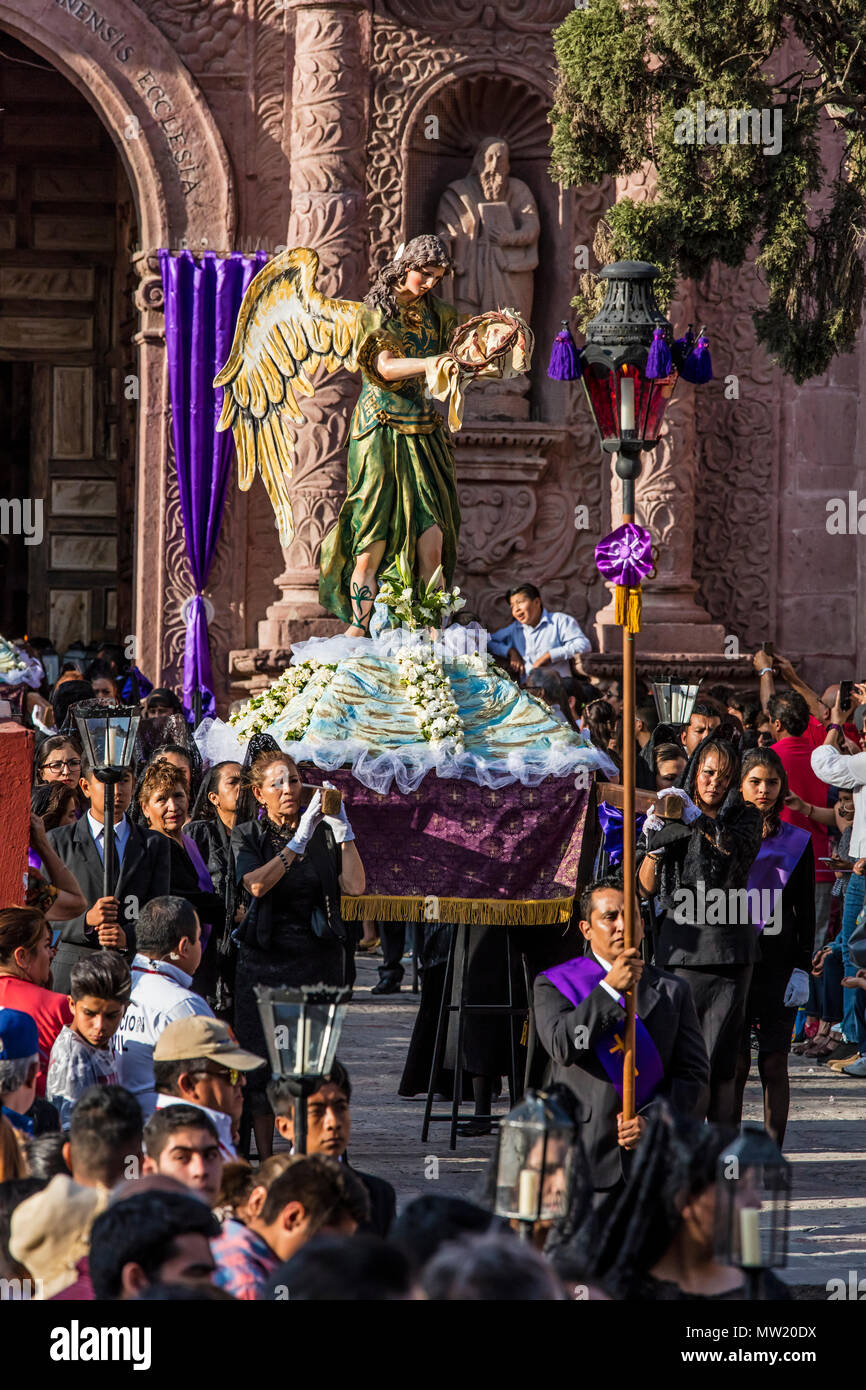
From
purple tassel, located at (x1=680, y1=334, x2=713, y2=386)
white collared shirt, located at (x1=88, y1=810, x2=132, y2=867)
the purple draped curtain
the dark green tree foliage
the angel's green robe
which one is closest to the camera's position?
white collared shirt, located at (x1=88, y1=810, x2=132, y2=867)

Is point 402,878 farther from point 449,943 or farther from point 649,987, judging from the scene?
point 649,987

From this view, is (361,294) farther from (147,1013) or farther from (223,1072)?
(223,1072)

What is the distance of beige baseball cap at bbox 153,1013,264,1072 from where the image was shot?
5.48 m

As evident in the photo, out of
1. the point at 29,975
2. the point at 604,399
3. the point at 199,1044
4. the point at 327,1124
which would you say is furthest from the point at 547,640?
the point at 327,1124

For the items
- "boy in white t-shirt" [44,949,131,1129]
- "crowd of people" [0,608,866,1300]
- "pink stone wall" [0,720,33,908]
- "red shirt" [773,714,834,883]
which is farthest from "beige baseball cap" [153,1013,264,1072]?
"red shirt" [773,714,834,883]

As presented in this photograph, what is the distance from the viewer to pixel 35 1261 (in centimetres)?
425

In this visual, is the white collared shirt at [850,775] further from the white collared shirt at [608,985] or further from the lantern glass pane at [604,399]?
the white collared shirt at [608,985]

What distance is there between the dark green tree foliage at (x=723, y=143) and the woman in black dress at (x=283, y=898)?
16.9 feet

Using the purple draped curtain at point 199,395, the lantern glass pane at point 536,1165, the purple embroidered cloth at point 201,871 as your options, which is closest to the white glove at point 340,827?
the purple embroidered cloth at point 201,871

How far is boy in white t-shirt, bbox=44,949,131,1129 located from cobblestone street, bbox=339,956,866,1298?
1.75 meters

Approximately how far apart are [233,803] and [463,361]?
2371 mm

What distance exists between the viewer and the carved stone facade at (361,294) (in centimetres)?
1631

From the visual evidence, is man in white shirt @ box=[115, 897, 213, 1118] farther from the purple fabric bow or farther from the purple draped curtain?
the purple draped curtain

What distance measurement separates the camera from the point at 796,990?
27.6 feet
